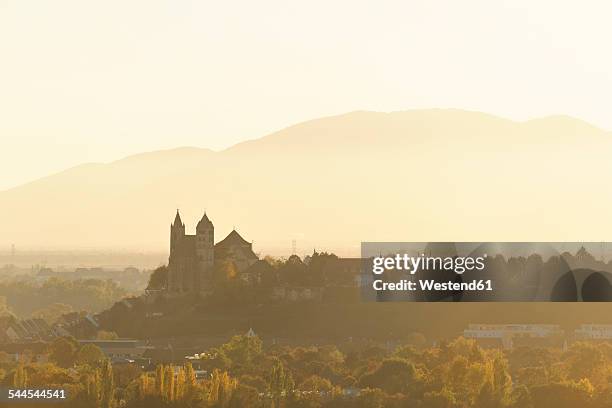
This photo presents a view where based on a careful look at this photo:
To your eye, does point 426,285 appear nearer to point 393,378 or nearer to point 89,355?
point 89,355

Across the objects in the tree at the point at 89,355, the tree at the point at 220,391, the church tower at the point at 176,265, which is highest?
the church tower at the point at 176,265

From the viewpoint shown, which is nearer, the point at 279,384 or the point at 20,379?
the point at 279,384

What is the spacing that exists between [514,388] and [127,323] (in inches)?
2451

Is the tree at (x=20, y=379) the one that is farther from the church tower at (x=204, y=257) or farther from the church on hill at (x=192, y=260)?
the church tower at (x=204, y=257)

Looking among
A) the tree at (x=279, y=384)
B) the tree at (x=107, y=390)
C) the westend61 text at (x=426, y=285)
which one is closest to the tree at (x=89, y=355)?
the tree at (x=279, y=384)

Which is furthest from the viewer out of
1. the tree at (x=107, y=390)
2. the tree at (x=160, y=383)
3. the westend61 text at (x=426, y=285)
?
the westend61 text at (x=426, y=285)

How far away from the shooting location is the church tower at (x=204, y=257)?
169 metres

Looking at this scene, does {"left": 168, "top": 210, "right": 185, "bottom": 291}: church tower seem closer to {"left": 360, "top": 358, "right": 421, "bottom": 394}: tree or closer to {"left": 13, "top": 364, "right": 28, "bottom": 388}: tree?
{"left": 360, "top": 358, "right": 421, "bottom": 394}: tree

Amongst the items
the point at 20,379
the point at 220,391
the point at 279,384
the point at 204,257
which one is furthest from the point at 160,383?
the point at 204,257

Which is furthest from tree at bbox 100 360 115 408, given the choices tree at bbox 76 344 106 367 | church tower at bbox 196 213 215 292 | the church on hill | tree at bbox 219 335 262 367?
church tower at bbox 196 213 215 292

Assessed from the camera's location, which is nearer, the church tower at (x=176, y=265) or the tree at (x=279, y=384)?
the tree at (x=279, y=384)

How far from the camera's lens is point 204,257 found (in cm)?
16900

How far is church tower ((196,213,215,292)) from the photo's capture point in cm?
16875

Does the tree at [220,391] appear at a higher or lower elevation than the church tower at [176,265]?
lower
